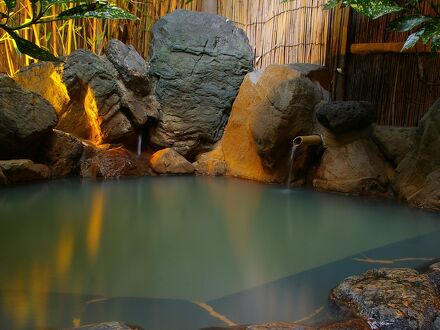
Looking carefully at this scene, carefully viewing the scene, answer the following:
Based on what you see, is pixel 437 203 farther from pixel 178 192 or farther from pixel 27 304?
pixel 27 304

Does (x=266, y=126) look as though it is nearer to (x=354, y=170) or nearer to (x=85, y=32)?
(x=354, y=170)

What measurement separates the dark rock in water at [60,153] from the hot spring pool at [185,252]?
0.60 m

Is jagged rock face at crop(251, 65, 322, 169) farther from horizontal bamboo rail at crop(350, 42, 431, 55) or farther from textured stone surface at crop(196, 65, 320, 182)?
horizontal bamboo rail at crop(350, 42, 431, 55)

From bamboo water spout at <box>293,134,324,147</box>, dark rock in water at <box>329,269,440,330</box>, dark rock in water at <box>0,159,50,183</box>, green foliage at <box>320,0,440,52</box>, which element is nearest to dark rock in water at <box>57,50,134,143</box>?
dark rock in water at <box>0,159,50,183</box>

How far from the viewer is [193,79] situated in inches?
198

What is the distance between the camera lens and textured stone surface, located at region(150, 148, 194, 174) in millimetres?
4523

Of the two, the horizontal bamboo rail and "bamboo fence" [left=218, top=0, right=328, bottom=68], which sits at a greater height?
"bamboo fence" [left=218, top=0, right=328, bottom=68]

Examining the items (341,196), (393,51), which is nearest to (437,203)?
(341,196)

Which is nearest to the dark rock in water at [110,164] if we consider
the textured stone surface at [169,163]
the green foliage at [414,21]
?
the textured stone surface at [169,163]

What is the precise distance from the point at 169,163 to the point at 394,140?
229 cm

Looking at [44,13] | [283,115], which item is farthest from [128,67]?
[44,13]

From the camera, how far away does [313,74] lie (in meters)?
4.53

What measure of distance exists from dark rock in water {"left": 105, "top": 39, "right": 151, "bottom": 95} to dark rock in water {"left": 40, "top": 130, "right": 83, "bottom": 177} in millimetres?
1044

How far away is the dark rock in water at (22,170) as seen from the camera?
3412 mm
